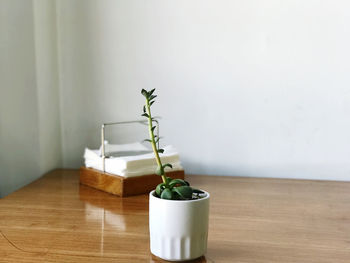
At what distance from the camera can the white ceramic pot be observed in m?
0.69

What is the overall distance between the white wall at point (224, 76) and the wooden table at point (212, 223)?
0.39ft

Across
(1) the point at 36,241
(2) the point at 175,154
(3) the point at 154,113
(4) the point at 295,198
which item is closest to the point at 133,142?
(3) the point at 154,113

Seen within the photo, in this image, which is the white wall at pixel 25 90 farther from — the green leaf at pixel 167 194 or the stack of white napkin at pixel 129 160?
the green leaf at pixel 167 194

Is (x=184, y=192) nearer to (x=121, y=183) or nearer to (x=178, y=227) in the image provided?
(x=178, y=227)

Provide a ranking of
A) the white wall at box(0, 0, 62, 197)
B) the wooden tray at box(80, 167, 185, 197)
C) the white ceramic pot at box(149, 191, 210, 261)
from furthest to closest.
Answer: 1. the white wall at box(0, 0, 62, 197)
2. the wooden tray at box(80, 167, 185, 197)
3. the white ceramic pot at box(149, 191, 210, 261)

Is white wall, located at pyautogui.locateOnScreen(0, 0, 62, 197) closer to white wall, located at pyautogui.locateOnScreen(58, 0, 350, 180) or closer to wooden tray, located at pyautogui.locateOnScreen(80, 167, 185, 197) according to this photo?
white wall, located at pyautogui.locateOnScreen(58, 0, 350, 180)

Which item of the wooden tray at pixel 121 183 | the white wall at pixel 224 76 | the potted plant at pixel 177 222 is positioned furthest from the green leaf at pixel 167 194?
the white wall at pixel 224 76

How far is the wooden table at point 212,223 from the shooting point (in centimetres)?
74

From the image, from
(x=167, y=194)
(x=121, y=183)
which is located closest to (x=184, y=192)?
(x=167, y=194)

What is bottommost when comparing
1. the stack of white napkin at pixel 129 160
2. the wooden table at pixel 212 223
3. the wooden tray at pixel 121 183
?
the wooden table at pixel 212 223

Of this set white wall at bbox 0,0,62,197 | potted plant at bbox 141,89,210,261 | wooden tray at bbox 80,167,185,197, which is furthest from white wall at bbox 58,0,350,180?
potted plant at bbox 141,89,210,261

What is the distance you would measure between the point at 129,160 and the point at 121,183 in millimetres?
57

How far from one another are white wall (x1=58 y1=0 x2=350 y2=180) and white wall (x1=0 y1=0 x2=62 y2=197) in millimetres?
83

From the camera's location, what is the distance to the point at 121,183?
1081mm
